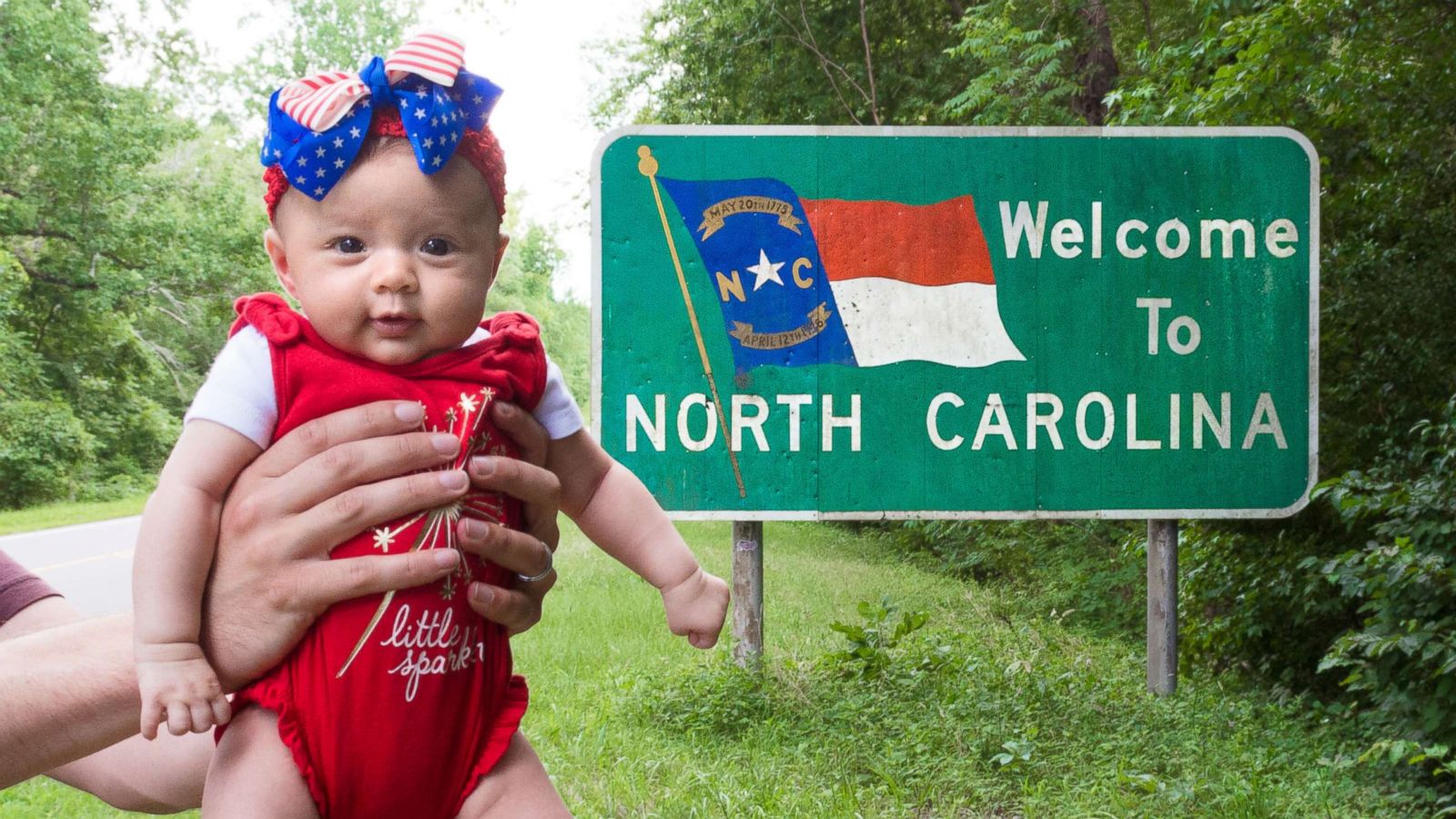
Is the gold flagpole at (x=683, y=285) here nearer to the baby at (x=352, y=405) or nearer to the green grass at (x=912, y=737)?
the green grass at (x=912, y=737)

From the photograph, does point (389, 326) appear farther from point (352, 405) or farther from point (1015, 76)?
point (1015, 76)

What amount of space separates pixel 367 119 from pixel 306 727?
84cm

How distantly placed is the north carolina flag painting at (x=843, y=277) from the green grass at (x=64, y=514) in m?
14.2

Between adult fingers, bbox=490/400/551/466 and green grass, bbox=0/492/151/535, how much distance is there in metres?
17.1

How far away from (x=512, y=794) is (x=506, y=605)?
27cm

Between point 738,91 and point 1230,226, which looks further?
point 738,91

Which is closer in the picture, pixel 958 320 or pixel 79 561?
pixel 958 320

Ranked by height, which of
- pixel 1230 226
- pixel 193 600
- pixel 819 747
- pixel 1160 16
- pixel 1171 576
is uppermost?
pixel 1160 16

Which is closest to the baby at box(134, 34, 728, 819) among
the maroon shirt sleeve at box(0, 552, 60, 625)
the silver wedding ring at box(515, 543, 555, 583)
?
the silver wedding ring at box(515, 543, 555, 583)

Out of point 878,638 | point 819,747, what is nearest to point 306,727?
point 819,747

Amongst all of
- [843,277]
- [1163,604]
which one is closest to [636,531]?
[843,277]

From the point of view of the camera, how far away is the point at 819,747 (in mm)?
5496

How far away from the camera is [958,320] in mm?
6121

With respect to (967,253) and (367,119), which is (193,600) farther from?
(967,253)
